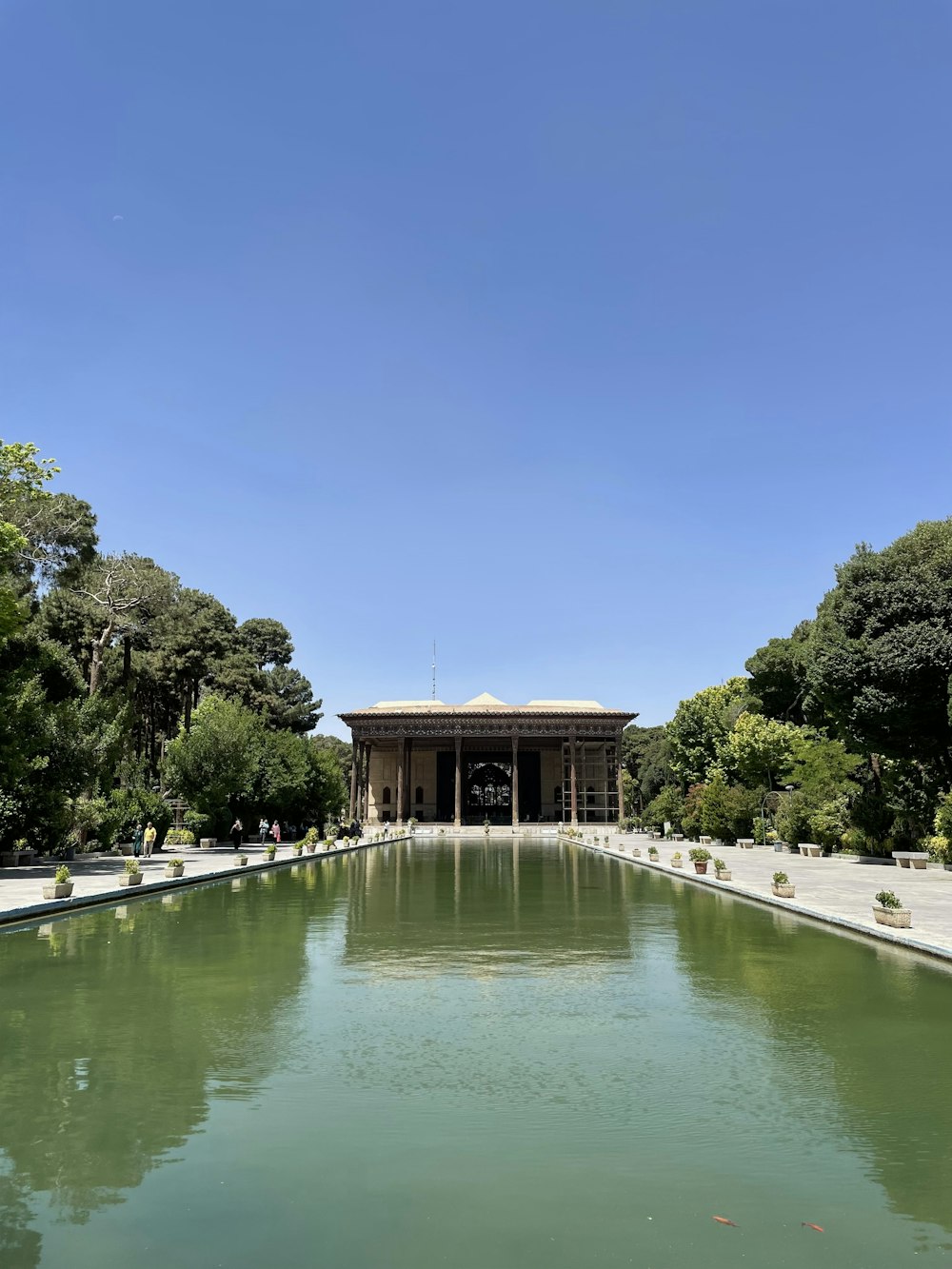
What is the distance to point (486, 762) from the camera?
89.1m

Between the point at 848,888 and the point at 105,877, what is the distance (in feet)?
60.4

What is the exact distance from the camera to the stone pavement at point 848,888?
1409cm

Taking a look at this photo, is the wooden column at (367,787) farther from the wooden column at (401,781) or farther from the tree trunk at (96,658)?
the tree trunk at (96,658)

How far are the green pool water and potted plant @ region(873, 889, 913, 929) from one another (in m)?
1.55

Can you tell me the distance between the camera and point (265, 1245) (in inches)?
170

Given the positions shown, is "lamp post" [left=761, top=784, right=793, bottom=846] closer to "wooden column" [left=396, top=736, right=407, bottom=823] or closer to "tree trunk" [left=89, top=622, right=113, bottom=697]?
"tree trunk" [left=89, top=622, right=113, bottom=697]

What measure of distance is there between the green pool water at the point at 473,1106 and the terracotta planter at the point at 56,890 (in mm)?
5089

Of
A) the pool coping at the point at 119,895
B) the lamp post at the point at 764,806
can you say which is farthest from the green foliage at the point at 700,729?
the pool coping at the point at 119,895

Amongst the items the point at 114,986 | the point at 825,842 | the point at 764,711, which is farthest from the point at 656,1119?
the point at 764,711

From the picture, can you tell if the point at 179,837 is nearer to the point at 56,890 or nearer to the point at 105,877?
the point at 105,877

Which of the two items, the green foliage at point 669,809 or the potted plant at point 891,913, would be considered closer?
the potted plant at point 891,913

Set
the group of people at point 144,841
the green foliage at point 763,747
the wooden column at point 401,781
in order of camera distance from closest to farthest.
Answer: the group of people at point 144,841
the green foliage at point 763,747
the wooden column at point 401,781

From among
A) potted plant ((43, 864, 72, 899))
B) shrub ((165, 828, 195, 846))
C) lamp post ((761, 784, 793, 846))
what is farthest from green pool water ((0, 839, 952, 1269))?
lamp post ((761, 784, 793, 846))

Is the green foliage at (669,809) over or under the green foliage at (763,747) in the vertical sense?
under
